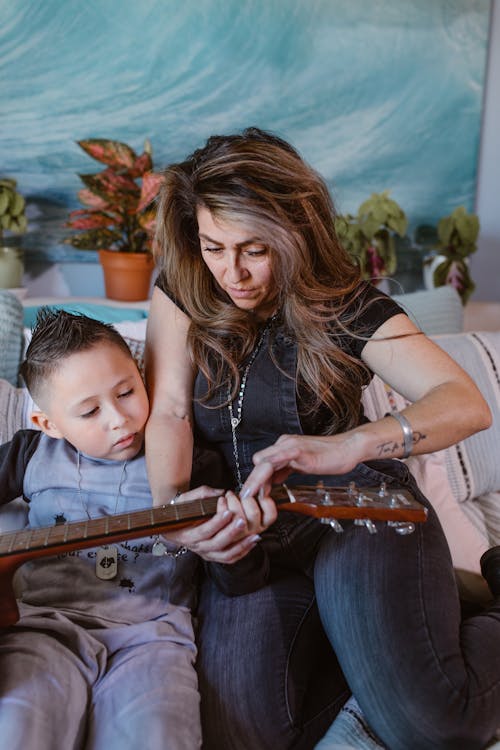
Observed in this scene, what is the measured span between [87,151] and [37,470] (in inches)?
43.1

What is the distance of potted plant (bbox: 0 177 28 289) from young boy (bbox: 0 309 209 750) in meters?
0.67

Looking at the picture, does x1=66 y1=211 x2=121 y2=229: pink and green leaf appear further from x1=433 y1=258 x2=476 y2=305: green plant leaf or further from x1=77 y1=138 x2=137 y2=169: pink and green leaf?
x1=433 y1=258 x2=476 y2=305: green plant leaf

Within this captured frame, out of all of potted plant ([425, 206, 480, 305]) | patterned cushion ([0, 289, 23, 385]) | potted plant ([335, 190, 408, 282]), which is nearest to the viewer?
patterned cushion ([0, 289, 23, 385])

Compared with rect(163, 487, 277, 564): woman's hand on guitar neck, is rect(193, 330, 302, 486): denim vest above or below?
above

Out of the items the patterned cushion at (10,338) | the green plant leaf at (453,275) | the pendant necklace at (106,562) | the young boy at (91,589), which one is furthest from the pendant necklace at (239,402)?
the green plant leaf at (453,275)

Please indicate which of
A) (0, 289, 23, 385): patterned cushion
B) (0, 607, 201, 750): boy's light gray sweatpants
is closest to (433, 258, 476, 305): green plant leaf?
(0, 289, 23, 385): patterned cushion

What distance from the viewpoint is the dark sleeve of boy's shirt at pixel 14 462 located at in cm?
124

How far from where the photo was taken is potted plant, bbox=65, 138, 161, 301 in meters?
1.95

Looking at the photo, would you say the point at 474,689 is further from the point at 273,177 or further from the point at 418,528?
the point at 273,177

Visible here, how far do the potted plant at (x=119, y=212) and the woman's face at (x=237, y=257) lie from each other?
77 cm

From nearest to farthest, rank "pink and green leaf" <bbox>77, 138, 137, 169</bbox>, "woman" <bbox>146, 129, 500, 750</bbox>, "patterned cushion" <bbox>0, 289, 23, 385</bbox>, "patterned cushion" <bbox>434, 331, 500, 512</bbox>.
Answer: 1. "woman" <bbox>146, 129, 500, 750</bbox>
2. "patterned cushion" <bbox>0, 289, 23, 385</bbox>
3. "patterned cushion" <bbox>434, 331, 500, 512</bbox>
4. "pink and green leaf" <bbox>77, 138, 137, 169</bbox>

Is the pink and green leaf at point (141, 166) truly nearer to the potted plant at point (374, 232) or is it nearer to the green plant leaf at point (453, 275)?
the potted plant at point (374, 232)

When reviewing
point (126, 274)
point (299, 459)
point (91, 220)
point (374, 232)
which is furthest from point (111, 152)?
point (299, 459)

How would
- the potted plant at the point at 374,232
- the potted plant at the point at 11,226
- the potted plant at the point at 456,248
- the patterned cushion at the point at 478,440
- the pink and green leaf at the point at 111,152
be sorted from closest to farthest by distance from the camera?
the patterned cushion at the point at 478,440
the potted plant at the point at 11,226
the pink and green leaf at the point at 111,152
the potted plant at the point at 374,232
the potted plant at the point at 456,248
